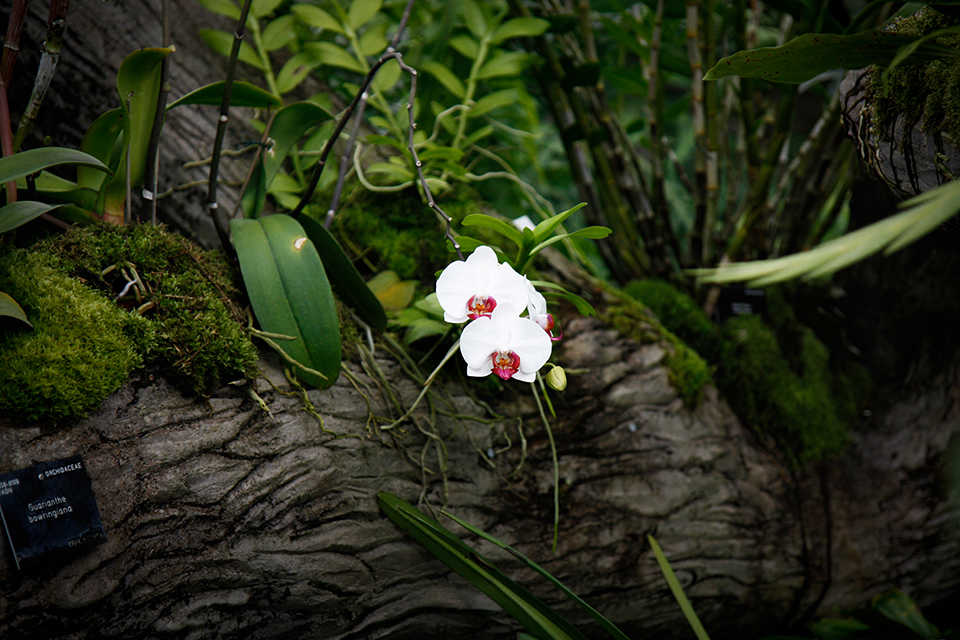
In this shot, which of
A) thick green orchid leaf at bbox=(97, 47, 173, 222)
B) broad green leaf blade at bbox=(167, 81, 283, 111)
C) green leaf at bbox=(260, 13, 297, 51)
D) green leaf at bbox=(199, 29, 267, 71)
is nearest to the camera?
thick green orchid leaf at bbox=(97, 47, 173, 222)

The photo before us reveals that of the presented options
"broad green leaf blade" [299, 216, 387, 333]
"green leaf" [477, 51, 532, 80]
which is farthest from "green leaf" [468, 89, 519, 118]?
"broad green leaf blade" [299, 216, 387, 333]

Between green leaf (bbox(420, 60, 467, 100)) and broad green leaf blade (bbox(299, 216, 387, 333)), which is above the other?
green leaf (bbox(420, 60, 467, 100))

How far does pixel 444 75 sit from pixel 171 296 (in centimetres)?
82

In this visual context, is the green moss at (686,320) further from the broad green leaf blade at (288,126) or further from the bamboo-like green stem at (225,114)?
the bamboo-like green stem at (225,114)

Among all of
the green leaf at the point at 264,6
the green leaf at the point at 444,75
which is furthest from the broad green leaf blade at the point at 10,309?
the green leaf at the point at 444,75

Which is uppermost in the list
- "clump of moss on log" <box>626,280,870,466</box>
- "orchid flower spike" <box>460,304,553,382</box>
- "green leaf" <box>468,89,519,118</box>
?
"green leaf" <box>468,89,519,118</box>

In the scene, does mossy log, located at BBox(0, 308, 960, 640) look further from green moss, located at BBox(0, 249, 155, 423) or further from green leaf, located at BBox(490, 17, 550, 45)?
green leaf, located at BBox(490, 17, 550, 45)

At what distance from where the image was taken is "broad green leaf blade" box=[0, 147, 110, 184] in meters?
0.70

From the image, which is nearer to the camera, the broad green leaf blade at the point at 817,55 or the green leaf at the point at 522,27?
the broad green leaf blade at the point at 817,55

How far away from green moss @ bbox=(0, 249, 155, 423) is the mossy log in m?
0.03

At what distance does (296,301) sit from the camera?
2.95 feet

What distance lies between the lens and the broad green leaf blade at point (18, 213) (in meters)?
0.75

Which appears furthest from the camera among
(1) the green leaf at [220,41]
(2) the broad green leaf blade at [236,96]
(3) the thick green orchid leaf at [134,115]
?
(1) the green leaf at [220,41]

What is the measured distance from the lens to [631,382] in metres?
1.24
